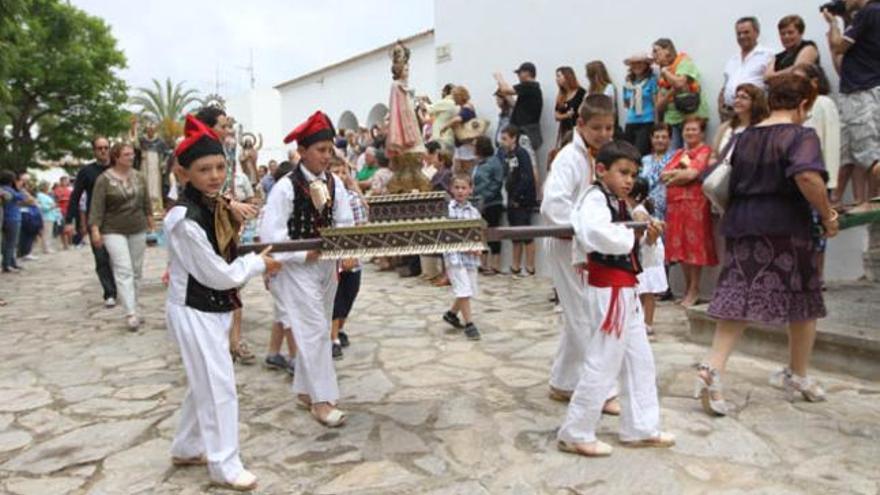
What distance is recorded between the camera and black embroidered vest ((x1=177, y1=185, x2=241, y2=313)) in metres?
3.55

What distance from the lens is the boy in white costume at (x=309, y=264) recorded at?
4.32 meters

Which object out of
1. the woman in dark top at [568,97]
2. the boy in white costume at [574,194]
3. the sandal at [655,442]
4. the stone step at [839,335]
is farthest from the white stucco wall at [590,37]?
the sandal at [655,442]

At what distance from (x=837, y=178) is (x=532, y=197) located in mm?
4192

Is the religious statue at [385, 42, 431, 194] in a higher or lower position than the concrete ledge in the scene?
higher

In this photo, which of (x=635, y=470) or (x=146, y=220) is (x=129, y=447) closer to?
(x=635, y=470)

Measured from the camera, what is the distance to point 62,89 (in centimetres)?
2825

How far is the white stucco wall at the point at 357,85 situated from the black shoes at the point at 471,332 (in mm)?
12913

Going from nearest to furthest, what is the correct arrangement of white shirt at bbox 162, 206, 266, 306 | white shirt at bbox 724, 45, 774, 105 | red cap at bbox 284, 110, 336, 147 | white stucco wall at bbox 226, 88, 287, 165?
white shirt at bbox 162, 206, 266, 306, red cap at bbox 284, 110, 336, 147, white shirt at bbox 724, 45, 774, 105, white stucco wall at bbox 226, 88, 287, 165

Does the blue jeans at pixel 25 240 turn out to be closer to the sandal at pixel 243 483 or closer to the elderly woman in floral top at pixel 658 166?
the elderly woman in floral top at pixel 658 166

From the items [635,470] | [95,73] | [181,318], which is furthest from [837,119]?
[95,73]

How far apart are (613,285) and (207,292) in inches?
78.7

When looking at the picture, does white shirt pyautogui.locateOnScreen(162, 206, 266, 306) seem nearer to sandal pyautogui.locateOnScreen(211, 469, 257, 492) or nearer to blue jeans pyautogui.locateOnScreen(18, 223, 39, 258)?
sandal pyautogui.locateOnScreen(211, 469, 257, 492)

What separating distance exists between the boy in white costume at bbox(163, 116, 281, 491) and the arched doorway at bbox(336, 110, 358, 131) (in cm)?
1942

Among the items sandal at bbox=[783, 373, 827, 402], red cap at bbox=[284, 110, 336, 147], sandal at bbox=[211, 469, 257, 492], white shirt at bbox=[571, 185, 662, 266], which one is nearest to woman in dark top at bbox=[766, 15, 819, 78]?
sandal at bbox=[783, 373, 827, 402]
